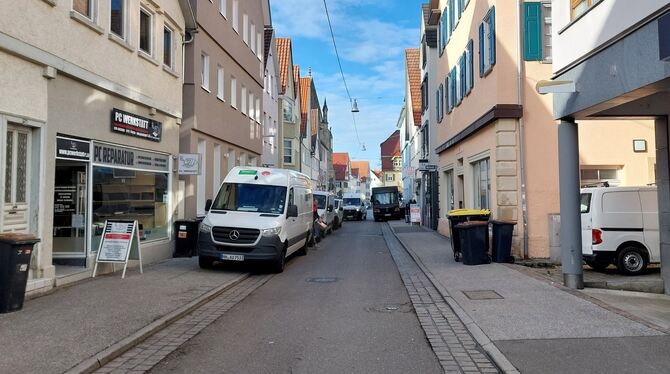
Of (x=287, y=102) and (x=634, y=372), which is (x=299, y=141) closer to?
(x=287, y=102)

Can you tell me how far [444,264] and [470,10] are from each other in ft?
29.4

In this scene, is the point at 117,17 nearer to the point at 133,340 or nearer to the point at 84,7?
the point at 84,7

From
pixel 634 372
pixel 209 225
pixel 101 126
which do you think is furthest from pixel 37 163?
pixel 634 372

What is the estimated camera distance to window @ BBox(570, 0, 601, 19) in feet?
30.4

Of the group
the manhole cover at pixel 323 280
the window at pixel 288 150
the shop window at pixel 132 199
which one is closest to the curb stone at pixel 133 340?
the manhole cover at pixel 323 280

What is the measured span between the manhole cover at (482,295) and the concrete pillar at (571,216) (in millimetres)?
1460

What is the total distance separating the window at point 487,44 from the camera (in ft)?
49.1

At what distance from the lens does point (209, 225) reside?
40.6 ft

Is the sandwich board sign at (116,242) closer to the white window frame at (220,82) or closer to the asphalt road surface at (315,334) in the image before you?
the asphalt road surface at (315,334)

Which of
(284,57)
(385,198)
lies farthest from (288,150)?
(385,198)

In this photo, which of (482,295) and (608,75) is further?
(482,295)

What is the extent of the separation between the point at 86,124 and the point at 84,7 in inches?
89.9

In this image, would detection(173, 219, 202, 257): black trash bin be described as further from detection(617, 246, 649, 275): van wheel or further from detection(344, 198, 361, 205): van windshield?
detection(344, 198, 361, 205): van windshield

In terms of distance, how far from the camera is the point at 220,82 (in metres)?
20.2
